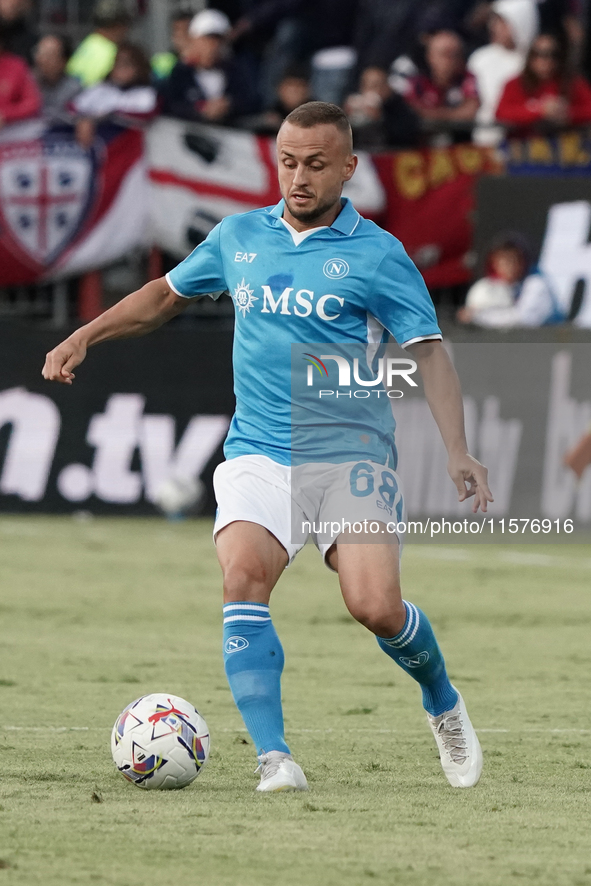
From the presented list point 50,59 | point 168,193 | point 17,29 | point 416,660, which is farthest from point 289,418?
point 17,29

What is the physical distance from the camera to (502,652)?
29.2ft

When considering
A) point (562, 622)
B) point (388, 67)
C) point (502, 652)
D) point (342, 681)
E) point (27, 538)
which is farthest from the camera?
point (388, 67)

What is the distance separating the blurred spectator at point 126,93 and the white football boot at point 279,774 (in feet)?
35.5

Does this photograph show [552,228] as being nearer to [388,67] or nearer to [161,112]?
[388,67]

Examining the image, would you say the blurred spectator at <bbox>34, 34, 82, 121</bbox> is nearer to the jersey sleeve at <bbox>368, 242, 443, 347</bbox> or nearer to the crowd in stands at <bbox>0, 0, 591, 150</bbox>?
the crowd in stands at <bbox>0, 0, 591, 150</bbox>

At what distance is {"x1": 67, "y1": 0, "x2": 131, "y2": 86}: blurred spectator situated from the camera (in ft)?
51.6

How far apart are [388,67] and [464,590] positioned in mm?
7446

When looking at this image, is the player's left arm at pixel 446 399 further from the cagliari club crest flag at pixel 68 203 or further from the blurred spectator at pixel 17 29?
the blurred spectator at pixel 17 29

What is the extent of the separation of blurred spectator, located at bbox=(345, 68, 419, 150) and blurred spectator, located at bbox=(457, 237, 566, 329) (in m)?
1.61

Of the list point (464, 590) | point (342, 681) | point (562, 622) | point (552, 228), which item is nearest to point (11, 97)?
point (552, 228)

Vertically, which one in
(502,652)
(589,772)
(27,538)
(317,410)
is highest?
(317,410)

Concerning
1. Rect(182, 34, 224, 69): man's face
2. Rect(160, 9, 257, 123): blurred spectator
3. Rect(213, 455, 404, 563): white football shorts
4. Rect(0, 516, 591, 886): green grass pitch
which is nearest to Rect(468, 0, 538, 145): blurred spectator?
Rect(160, 9, 257, 123): blurred spectator

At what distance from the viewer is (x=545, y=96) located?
15.9m

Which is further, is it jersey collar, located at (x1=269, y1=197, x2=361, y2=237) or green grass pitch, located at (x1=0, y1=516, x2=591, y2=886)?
jersey collar, located at (x1=269, y1=197, x2=361, y2=237)
